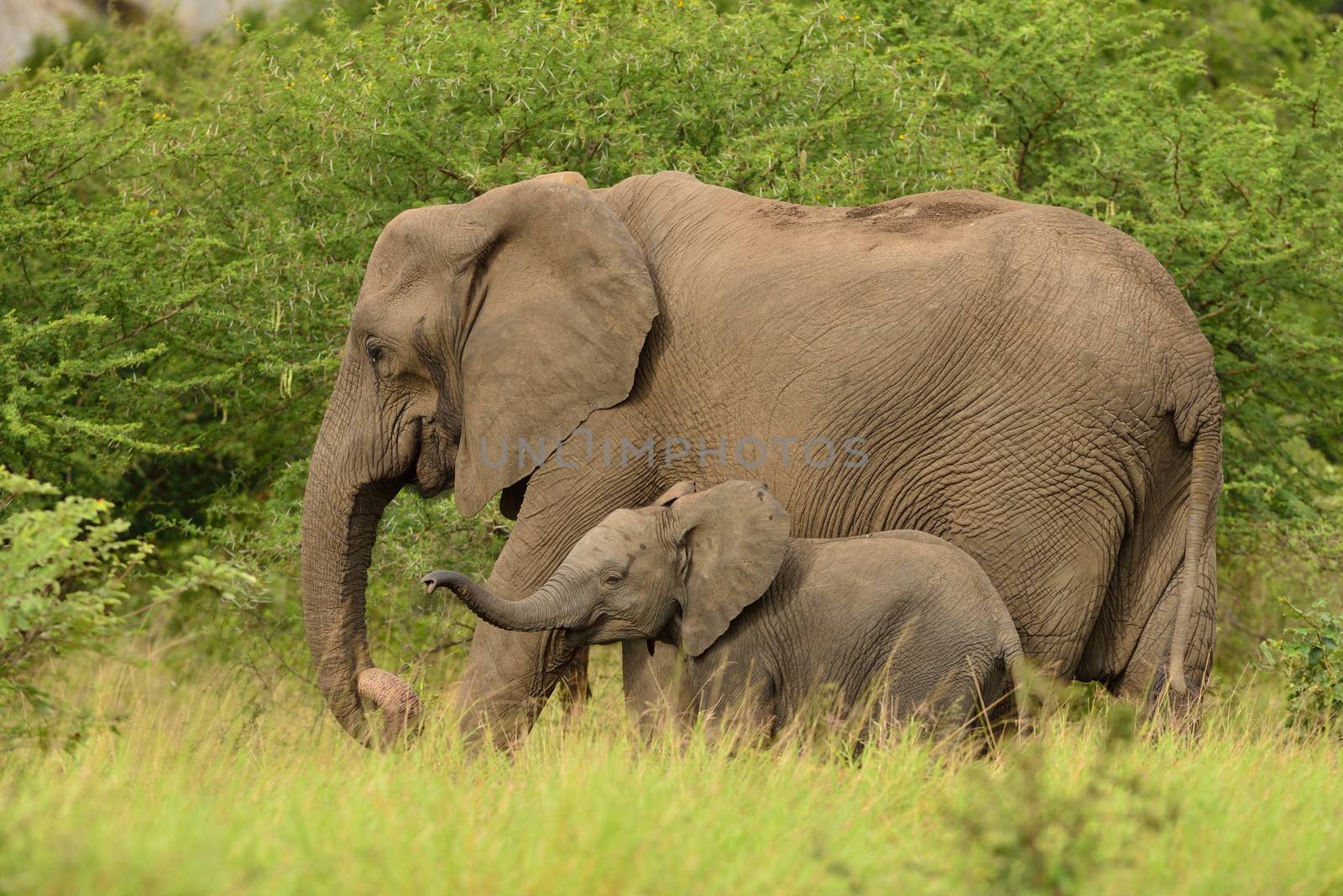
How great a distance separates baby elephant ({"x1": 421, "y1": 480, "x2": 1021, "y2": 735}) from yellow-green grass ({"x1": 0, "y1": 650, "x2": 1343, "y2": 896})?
259mm

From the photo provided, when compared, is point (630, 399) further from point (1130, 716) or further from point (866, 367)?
point (1130, 716)

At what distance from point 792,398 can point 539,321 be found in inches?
45.4

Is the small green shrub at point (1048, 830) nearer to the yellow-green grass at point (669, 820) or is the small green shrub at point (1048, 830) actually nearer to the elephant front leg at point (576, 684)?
the yellow-green grass at point (669, 820)

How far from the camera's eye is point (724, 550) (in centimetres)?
673

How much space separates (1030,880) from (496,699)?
3028 mm

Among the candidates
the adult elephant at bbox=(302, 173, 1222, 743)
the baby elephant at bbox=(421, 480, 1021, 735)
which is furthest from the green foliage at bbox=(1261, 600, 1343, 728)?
the baby elephant at bbox=(421, 480, 1021, 735)

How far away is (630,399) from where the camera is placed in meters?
7.37

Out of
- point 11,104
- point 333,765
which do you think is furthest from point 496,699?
point 11,104

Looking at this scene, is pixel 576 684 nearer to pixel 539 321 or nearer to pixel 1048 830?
pixel 539 321

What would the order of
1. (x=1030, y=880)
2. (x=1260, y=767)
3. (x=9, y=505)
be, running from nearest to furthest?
(x=1030, y=880) < (x=1260, y=767) < (x=9, y=505)

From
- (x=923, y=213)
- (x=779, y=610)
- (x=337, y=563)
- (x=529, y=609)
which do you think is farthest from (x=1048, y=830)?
(x=337, y=563)

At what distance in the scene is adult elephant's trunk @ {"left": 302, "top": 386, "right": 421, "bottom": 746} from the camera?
7.79 meters

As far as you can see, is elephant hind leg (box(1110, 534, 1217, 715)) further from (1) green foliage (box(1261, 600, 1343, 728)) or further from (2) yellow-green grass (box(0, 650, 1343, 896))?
(1) green foliage (box(1261, 600, 1343, 728))

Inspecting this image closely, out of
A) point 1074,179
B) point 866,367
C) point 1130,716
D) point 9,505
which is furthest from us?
point 1074,179
